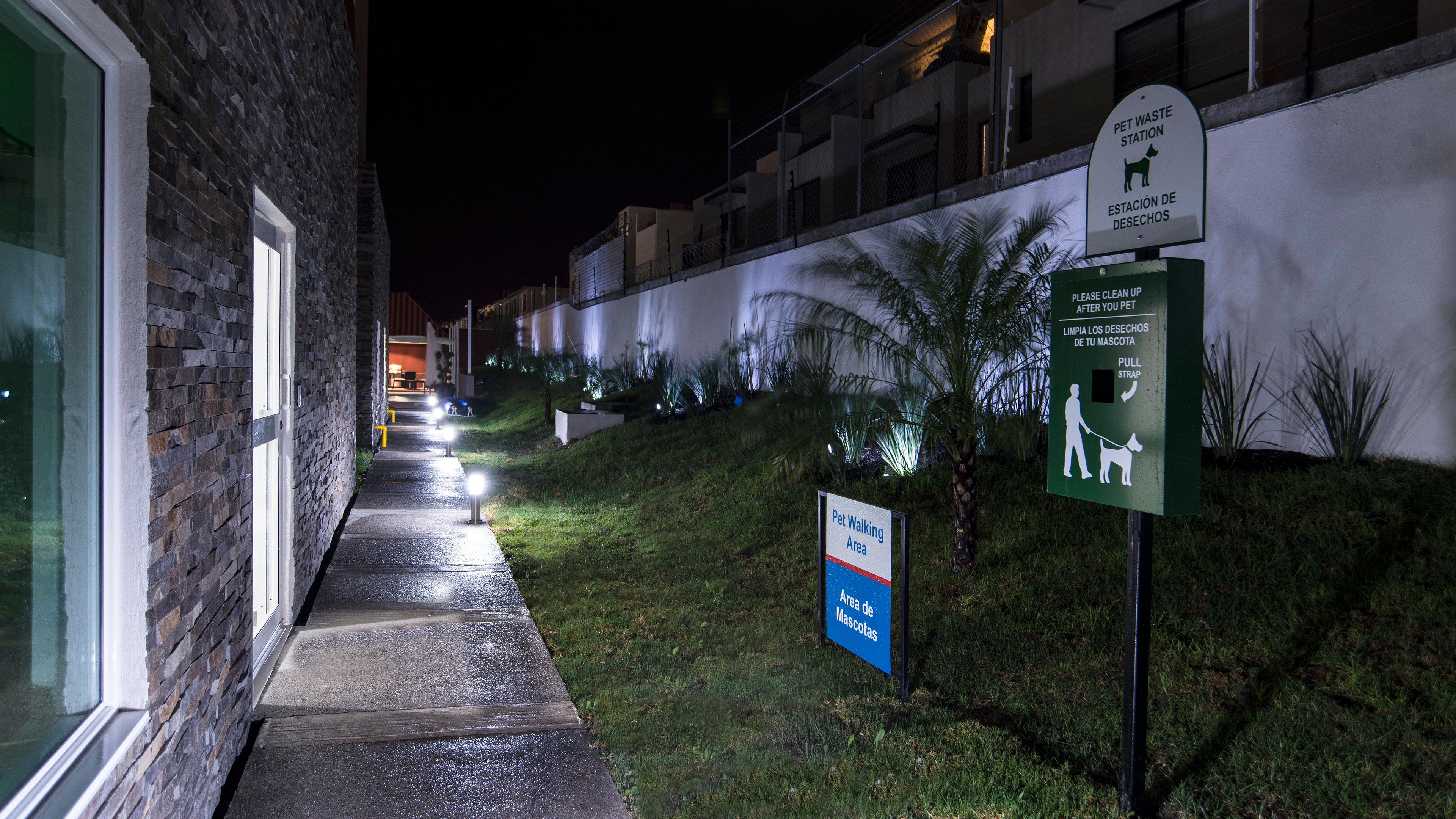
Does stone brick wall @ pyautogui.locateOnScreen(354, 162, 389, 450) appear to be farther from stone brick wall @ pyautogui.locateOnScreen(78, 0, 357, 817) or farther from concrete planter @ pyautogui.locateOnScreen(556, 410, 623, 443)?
stone brick wall @ pyautogui.locateOnScreen(78, 0, 357, 817)

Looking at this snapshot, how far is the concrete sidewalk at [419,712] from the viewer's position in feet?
11.7

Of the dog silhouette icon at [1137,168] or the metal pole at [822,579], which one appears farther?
the metal pole at [822,579]

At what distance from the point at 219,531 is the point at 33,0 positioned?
2.15 m

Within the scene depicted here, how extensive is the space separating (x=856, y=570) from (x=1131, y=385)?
2.17m

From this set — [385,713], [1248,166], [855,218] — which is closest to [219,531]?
[385,713]

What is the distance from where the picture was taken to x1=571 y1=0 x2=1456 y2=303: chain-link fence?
31.2 feet

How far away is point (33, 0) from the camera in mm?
2098

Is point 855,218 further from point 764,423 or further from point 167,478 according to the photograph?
point 167,478

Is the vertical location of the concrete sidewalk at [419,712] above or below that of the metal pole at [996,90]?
below

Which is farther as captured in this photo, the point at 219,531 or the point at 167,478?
the point at 219,531

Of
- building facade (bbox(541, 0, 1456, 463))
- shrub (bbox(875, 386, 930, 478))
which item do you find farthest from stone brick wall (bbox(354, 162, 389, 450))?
shrub (bbox(875, 386, 930, 478))

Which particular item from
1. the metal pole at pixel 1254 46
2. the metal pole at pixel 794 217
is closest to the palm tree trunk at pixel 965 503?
the metal pole at pixel 1254 46

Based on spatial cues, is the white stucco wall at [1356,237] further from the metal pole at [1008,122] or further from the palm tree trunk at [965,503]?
the metal pole at [1008,122]

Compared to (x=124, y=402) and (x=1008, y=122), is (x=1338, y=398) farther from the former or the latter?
(x=124, y=402)
